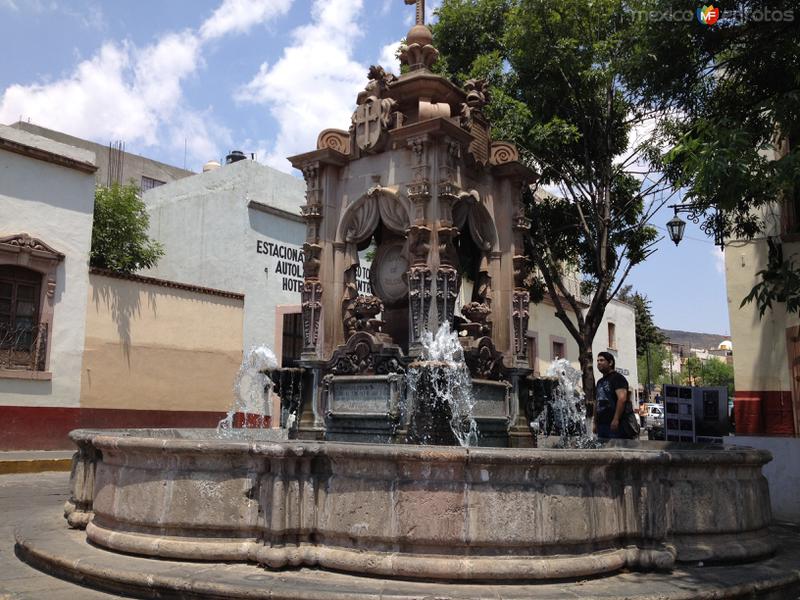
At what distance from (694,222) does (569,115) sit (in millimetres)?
3086

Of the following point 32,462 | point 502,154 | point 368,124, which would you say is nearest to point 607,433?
point 502,154

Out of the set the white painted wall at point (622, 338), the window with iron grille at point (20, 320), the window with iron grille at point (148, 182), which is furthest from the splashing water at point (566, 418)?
the window with iron grille at point (148, 182)

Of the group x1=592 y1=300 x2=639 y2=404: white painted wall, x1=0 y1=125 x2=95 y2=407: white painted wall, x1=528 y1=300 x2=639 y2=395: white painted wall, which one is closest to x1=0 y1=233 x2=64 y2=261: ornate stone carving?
x1=0 y1=125 x2=95 y2=407: white painted wall

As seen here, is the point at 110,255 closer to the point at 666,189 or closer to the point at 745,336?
the point at 666,189

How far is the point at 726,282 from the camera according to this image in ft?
40.7

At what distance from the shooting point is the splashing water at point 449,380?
714cm

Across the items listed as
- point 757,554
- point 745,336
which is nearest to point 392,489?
point 757,554

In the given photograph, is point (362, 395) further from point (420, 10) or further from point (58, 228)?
point (58, 228)

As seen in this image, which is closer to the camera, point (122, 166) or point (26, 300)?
point (26, 300)

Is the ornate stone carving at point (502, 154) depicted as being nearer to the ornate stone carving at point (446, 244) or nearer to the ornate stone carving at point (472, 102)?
the ornate stone carving at point (472, 102)

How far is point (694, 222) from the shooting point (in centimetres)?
1329

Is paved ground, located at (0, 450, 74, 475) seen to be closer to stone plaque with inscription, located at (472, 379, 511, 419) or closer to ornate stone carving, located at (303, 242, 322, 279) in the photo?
ornate stone carving, located at (303, 242, 322, 279)

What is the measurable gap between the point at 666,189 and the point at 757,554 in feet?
32.6

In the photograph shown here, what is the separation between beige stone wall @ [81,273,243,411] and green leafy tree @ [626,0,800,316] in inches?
511
